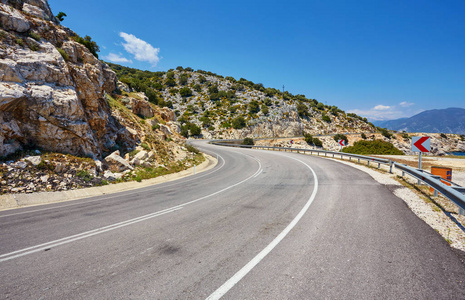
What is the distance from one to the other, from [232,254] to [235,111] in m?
66.4

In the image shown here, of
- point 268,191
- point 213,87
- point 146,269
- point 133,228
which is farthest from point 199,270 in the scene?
point 213,87

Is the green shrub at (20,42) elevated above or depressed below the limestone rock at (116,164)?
above

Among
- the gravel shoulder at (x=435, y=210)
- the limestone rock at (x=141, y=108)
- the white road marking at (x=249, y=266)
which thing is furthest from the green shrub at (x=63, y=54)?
the gravel shoulder at (x=435, y=210)

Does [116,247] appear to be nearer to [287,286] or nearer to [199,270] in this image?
[199,270]

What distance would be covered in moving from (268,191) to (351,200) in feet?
10.2

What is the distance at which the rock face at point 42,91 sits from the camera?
10242 mm

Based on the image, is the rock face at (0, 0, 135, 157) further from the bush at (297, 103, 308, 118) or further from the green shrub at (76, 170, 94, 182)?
the bush at (297, 103, 308, 118)

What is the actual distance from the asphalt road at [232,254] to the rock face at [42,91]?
630cm

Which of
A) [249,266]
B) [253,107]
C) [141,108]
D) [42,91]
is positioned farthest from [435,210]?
[253,107]

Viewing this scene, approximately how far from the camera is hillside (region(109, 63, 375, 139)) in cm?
6119

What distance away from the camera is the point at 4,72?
10055mm

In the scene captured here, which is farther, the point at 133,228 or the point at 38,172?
the point at 38,172

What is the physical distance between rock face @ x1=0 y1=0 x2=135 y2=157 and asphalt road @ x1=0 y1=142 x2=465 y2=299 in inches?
248

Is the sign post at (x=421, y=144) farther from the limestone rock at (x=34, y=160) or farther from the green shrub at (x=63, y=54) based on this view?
the green shrub at (x=63, y=54)
